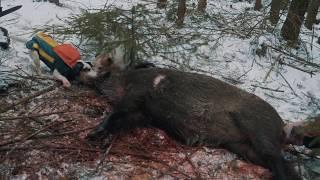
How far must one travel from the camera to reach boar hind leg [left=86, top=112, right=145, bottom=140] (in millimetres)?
4535

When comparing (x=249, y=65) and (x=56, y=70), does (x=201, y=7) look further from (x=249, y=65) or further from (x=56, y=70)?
(x=56, y=70)

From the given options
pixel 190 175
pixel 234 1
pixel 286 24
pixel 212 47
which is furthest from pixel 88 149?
pixel 234 1

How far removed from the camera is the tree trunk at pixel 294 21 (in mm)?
8555

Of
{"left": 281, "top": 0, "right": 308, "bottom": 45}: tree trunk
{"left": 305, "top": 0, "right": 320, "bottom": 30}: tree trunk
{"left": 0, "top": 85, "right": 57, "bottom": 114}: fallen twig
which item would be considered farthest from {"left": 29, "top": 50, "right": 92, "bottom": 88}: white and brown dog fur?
{"left": 305, "top": 0, "right": 320, "bottom": 30}: tree trunk

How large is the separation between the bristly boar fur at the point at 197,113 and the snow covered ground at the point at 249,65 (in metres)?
1.28

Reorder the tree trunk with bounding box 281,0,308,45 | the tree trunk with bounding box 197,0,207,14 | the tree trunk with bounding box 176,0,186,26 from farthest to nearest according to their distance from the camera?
the tree trunk with bounding box 197,0,207,14 < the tree trunk with bounding box 281,0,308,45 < the tree trunk with bounding box 176,0,186,26

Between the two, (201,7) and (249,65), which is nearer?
(249,65)

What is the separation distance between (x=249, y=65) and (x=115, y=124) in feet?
11.3

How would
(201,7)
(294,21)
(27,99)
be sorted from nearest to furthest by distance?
(27,99), (294,21), (201,7)

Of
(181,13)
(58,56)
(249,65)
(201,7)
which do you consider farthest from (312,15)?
(58,56)

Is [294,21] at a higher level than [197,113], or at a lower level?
higher

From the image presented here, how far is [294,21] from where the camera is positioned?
28.2 ft

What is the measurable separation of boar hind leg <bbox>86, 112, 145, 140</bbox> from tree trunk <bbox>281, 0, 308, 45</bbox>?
188 inches

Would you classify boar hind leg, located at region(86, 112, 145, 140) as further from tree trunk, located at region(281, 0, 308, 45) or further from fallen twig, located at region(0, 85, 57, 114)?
tree trunk, located at region(281, 0, 308, 45)
